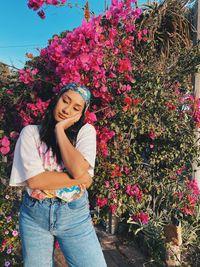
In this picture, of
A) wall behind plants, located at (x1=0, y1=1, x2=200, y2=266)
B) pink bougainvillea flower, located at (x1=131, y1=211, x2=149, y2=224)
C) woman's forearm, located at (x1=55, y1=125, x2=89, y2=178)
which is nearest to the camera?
woman's forearm, located at (x1=55, y1=125, x2=89, y2=178)

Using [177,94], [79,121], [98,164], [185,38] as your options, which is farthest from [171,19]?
[79,121]

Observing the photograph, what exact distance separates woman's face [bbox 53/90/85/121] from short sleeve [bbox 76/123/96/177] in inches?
4.2

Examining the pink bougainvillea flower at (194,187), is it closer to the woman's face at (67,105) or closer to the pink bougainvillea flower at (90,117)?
the pink bougainvillea flower at (90,117)

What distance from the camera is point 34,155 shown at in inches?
68.5

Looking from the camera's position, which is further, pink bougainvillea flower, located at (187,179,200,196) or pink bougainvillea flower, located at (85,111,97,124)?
pink bougainvillea flower, located at (187,179,200,196)

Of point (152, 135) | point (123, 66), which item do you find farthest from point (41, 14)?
point (152, 135)

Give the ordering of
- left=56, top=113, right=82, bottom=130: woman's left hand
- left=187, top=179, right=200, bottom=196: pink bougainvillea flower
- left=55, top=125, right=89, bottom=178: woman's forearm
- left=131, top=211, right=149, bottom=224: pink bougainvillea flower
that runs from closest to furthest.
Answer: left=55, top=125, right=89, bottom=178: woman's forearm
left=56, top=113, right=82, bottom=130: woman's left hand
left=131, top=211, right=149, bottom=224: pink bougainvillea flower
left=187, top=179, right=200, bottom=196: pink bougainvillea flower

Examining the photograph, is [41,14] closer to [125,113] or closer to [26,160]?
[125,113]

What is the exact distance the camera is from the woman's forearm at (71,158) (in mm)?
1678

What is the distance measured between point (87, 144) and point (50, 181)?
0.88ft

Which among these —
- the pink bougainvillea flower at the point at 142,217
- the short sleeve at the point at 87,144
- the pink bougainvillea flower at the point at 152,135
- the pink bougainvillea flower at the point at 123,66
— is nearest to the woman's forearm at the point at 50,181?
the short sleeve at the point at 87,144

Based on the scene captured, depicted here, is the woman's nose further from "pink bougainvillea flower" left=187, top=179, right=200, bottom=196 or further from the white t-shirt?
"pink bougainvillea flower" left=187, top=179, right=200, bottom=196

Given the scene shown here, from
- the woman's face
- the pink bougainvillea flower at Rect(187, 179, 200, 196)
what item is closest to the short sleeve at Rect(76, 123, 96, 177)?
the woman's face

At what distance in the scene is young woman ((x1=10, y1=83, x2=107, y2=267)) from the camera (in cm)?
171
